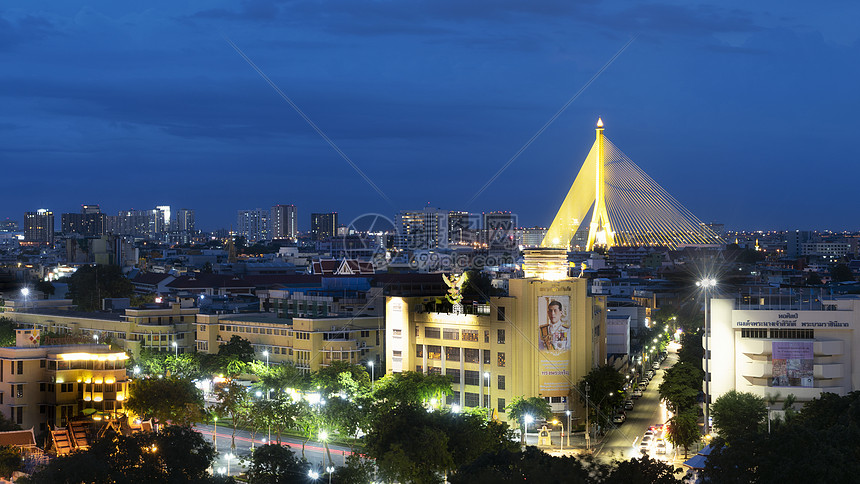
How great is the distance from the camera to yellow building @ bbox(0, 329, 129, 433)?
27.4 metres

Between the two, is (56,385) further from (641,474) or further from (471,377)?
(641,474)

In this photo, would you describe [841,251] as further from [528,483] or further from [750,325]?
[528,483]

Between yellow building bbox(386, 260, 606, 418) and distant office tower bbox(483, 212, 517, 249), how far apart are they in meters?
72.3

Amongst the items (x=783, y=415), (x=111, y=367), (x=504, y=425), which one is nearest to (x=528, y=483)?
(x=504, y=425)

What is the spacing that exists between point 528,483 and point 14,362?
1702cm

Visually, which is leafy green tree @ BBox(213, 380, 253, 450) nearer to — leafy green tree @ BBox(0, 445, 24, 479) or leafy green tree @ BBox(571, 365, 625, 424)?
leafy green tree @ BBox(0, 445, 24, 479)

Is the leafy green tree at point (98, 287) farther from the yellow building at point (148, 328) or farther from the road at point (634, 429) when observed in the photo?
the road at point (634, 429)

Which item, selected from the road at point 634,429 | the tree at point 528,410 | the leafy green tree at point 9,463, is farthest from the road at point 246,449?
the road at point 634,429

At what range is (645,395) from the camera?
37.5 metres

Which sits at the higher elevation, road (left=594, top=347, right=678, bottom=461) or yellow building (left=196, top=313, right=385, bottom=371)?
yellow building (left=196, top=313, right=385, bottom=371)

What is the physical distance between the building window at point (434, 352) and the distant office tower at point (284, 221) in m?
161

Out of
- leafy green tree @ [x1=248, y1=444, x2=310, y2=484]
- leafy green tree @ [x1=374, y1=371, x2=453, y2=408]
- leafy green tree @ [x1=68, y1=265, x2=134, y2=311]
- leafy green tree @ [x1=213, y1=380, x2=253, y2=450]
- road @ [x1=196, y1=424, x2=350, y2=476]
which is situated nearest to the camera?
leafy green tree @ [x1=248, y1=444, x2=310, y2=484]

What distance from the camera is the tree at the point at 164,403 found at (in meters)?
26.9

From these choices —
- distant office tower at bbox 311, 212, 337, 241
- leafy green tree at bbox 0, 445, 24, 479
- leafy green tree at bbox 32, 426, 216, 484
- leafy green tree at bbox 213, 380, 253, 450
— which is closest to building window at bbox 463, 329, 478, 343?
leafy green tree at bbox 213, 380, 253, 450
